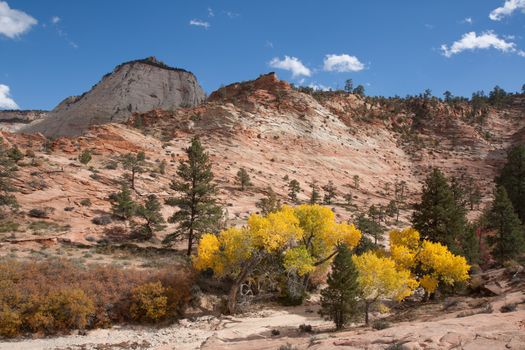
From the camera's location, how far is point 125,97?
116 meters

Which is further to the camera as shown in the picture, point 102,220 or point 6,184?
point 102,220

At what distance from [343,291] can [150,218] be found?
23456 mm

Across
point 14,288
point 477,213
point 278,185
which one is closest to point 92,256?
point 14,288

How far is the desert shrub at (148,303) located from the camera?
86.0 feet

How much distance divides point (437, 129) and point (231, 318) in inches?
4248

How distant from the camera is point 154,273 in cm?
2948

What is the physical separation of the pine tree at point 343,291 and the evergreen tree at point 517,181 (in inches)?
1592

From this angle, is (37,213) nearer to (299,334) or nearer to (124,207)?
(124,207)

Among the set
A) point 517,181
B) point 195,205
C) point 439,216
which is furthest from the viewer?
point 517,181

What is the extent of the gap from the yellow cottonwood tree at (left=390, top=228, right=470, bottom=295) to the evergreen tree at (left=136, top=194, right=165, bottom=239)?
23.9 m

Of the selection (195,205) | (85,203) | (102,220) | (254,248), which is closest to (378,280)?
(254,248)

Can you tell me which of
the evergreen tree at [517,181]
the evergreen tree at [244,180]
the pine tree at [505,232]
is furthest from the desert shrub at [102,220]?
the evergreen tree at [517,181]

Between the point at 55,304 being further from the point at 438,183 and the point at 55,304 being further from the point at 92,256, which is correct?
the point at 438,183

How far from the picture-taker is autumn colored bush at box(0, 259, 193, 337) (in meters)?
23.8
